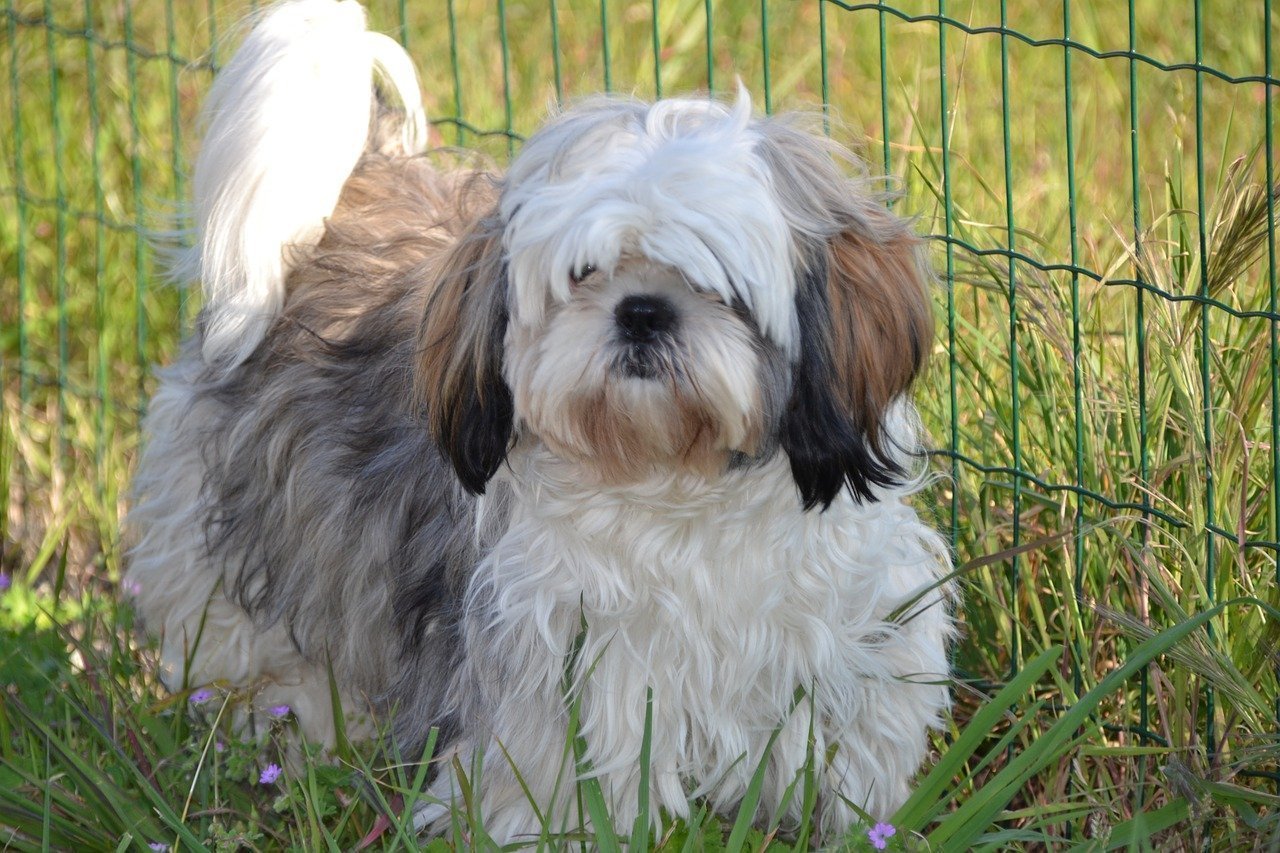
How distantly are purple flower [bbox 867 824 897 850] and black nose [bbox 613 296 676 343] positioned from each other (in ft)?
2.50

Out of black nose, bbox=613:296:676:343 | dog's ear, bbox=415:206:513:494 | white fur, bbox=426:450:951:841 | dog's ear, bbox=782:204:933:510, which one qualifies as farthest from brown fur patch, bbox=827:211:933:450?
dog's ear, bbox=415:206:513:494

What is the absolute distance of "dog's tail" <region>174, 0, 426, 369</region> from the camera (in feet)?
8.95

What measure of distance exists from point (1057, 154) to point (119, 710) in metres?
2.96

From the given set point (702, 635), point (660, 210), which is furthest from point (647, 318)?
point (702, 635)

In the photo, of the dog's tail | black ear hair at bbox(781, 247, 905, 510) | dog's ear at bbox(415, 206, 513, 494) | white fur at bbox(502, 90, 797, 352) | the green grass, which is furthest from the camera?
the dog's tail

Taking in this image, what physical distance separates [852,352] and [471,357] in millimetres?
508

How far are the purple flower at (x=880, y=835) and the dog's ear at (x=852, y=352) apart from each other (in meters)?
0.45

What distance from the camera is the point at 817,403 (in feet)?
6.43

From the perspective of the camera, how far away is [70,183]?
462 centimetres

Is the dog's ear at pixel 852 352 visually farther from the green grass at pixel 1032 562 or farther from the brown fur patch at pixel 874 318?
the green grass at pixel 1032 562

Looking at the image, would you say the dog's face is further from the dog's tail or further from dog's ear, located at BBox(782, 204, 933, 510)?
the dog's tail

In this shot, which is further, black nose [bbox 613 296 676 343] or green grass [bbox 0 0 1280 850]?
green grass [bbox 0 0 1280 850]

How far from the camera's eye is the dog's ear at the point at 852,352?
1960 mm

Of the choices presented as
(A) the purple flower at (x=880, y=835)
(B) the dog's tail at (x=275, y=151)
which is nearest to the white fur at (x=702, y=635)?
(A) the purple flower at (x=880, y=835)
